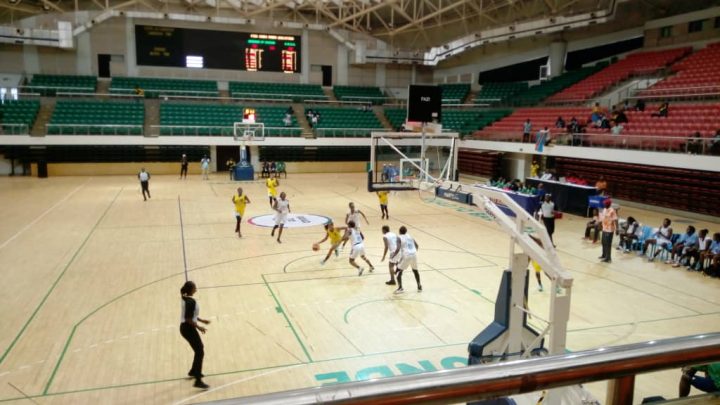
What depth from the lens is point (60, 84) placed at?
36.1 meters

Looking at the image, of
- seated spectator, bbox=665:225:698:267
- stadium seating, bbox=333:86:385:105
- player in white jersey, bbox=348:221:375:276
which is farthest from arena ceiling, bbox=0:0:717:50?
player in white jersey, bbox=348:221:375:276

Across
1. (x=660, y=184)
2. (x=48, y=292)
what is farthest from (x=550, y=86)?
(x=48, y=292)

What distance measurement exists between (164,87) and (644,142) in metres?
31.3

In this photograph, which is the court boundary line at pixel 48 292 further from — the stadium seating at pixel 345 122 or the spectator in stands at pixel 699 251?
the stadium seating at pixel 345 122

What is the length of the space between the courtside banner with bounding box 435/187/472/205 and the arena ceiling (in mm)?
23725

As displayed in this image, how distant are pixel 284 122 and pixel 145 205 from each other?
51.9 ft

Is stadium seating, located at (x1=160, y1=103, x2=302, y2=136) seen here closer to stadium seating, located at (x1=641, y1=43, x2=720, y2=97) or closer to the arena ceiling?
the arena ceiling

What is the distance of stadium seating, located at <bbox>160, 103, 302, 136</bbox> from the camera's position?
3344 cm

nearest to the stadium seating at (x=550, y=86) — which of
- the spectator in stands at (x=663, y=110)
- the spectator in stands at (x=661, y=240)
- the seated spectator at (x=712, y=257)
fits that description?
the spectator in stands at (x=663, y=110)

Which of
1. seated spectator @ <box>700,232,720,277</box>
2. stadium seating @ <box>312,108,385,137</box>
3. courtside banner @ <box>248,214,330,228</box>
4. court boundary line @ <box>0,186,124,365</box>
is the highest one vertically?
stadium seating @ <box>312,108,385,137</box>

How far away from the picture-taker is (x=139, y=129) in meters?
32.3

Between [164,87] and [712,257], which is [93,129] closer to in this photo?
[164,87]

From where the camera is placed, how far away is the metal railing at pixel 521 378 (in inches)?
47.0

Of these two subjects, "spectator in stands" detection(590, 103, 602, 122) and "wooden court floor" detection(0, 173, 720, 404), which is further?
"spectator in stands" detection(590, 103, 602, 122)
